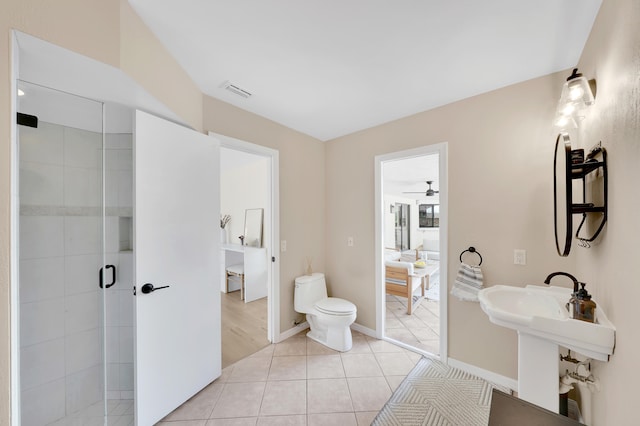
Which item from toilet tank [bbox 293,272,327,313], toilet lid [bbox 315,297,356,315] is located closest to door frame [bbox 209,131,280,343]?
toilet tank [bbox 293,272,327,313]

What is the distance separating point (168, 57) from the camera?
144cm

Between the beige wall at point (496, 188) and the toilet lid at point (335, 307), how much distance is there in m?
0.93

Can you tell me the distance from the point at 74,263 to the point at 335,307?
6.75ft

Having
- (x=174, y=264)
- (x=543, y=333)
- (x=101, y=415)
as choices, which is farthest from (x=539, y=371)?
(x=101, y=415)

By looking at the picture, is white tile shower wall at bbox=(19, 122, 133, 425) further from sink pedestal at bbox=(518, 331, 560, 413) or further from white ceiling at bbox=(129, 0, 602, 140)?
sink pedestal at bbox=(518, 331, 560, 413)

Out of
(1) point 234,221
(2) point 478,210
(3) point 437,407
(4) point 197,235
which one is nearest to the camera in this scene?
(3) point 437,407

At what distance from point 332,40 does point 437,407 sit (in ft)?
8.05

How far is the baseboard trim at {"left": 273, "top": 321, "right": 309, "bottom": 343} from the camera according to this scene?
252cm

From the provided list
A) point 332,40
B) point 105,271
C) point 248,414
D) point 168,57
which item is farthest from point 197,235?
point 332,40

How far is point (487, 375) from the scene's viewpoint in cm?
189

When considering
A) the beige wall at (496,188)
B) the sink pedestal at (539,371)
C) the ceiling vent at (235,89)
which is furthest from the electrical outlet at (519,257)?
the ceiling vent at (235,89)

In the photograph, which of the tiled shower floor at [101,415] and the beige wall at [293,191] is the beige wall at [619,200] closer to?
the beige wall at [293,191]

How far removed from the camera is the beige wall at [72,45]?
30.4 inches

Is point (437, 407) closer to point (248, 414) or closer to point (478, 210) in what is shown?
point (248, 414)
